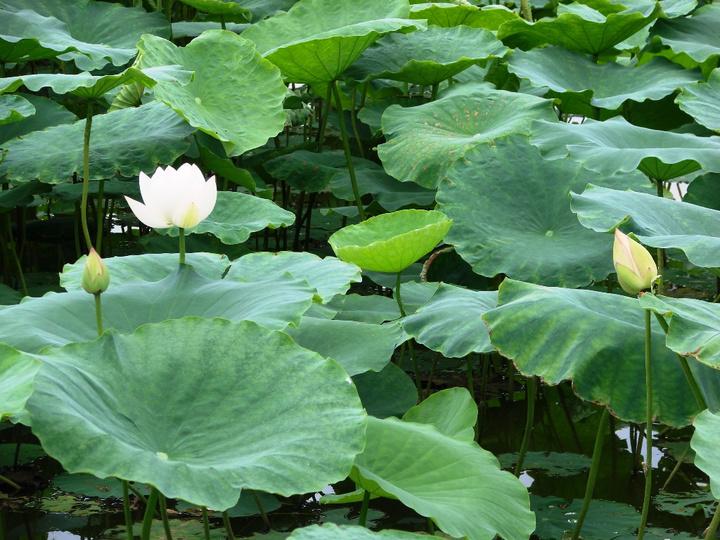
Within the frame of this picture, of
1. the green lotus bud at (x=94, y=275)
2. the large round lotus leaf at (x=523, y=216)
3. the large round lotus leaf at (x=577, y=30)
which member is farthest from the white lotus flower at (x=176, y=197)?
the large round lotus leaf at (x=577, y=30)

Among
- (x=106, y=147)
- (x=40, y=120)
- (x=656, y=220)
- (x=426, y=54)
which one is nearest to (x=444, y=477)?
(x=656, y=220)

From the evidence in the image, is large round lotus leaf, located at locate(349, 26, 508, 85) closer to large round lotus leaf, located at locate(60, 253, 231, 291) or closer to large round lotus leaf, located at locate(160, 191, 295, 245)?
large round lotus leaf, located at locate(160, 191, 295, 245)

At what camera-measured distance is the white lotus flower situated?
4.84 feet

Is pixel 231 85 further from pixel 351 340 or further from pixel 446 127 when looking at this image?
pixel 351 340

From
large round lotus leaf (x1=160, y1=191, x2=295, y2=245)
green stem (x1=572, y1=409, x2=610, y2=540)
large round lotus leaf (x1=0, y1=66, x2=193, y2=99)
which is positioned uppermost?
large round lotus leaf (x1=0, y1=66, x2=193, y2=99)

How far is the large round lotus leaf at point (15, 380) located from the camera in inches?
41.1

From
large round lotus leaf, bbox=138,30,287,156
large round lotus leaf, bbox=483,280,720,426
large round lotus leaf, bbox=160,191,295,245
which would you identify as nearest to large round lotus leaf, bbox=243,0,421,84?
large round lotus leaf, bbox=138,30,287,156

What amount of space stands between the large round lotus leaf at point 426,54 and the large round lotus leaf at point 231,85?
32cm

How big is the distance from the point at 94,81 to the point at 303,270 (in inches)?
23.8

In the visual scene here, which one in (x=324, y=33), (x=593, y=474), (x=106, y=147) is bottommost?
(x=593, y=474)

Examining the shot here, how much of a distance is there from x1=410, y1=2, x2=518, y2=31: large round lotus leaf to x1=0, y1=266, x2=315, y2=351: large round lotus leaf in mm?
1706

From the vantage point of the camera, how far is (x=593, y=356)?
1431 mm

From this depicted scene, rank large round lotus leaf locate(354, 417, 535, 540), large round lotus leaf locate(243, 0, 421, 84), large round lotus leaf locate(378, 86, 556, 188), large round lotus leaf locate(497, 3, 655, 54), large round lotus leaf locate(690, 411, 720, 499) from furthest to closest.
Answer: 1. large round lotus leaf locate(497, 3, 655, 54)
2. large round lotus leaf locate(243, 0, 421, 84)
3. large round lotus leaf locate(378, 86, 556, 188)
4. large round lotus leaf locate(354, 417, 535, 540)
5. large round lotus leaf locate(690, 411, 720, 499)

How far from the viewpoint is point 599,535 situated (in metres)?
1.74
